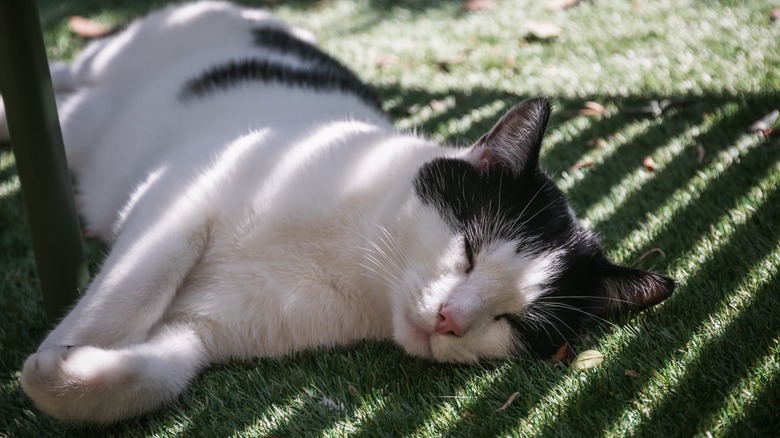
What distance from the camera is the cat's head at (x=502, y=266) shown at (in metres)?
1.66

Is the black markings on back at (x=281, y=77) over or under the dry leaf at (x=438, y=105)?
over

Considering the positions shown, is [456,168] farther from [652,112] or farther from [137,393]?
[652,112]

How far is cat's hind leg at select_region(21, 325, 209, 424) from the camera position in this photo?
1.48 meters

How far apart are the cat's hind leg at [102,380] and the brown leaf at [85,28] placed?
2651 mm

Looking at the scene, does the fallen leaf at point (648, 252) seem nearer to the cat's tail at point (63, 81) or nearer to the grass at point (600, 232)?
the grass at point (600, 232)

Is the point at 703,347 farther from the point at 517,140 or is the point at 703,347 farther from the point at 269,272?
the point at 269,272

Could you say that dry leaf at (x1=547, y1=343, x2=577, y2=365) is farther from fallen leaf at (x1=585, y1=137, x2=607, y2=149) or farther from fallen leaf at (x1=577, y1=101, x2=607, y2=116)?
fallen leaf at (x1=577, y1=101, x2=607, y2=116)

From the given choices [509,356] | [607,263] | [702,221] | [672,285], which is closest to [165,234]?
[509,356]

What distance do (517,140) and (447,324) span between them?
531 millimetres

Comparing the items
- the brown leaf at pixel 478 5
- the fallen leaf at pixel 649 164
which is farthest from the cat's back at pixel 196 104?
the brown leaf at pixel 478 5

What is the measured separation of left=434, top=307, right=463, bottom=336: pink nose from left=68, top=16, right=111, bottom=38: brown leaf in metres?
2.92

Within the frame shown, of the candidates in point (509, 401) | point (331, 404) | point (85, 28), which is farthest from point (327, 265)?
point (85, 28)

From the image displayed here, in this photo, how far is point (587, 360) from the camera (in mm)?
1668

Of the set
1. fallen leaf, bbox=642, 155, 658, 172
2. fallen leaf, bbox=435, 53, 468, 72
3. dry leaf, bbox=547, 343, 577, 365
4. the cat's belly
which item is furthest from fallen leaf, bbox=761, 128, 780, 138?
the cat's belly
